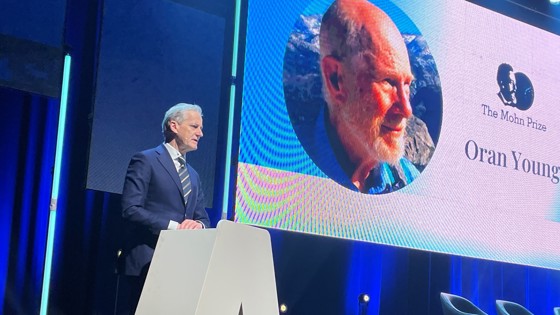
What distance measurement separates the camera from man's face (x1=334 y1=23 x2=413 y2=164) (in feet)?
14.8

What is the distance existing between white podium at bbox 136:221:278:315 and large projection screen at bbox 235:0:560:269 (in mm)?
1983

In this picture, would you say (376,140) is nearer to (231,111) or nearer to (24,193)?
(231,111)

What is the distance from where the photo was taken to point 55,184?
12.5ft

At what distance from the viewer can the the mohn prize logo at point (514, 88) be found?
5164mm

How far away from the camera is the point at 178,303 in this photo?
6.01ft

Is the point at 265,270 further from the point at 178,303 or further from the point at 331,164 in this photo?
the point at 331,164

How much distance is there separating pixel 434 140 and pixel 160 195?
7.23ft

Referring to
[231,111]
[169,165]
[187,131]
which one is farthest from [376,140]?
[169,165]

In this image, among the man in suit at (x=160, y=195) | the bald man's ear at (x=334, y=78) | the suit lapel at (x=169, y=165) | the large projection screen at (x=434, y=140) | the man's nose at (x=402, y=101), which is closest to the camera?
the man in suit at (x=160, y=195)

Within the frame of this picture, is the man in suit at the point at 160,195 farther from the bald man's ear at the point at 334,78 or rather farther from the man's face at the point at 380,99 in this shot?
the man's face at the point at 380,99

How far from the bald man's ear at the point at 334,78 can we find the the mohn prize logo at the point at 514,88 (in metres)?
1.32

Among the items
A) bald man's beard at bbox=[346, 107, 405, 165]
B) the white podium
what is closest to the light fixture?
bald man's beard at bbox=[346, 107, 405, 165]

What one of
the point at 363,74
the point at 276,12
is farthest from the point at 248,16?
the point at 363,74

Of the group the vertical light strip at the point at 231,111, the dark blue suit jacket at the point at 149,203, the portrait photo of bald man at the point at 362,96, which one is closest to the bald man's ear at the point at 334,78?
the portrait photo of bald man at the point at 362,96
